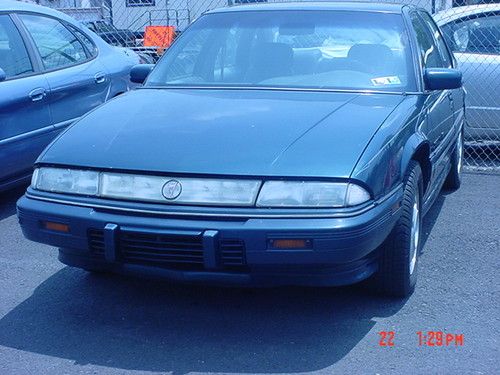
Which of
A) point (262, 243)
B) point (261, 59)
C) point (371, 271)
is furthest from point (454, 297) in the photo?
point (261, 59)

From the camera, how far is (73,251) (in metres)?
3.91

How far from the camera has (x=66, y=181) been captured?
3.89 meters

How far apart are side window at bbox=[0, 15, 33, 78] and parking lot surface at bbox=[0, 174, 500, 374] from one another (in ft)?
5.68

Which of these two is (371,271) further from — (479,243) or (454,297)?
(479,243)

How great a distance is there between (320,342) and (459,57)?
4.53 m

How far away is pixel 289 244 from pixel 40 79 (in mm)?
3403

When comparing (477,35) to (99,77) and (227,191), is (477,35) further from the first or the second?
(227,191)

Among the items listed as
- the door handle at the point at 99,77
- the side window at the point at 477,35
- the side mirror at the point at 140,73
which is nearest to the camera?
the side mirror at the point at 140,73

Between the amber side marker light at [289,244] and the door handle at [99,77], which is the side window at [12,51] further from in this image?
the amber side marker light at [289,244]

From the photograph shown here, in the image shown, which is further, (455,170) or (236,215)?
(455,170)

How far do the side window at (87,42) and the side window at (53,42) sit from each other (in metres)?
0.07

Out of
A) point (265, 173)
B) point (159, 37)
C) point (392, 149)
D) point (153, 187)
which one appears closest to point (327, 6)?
point (392, 149)
